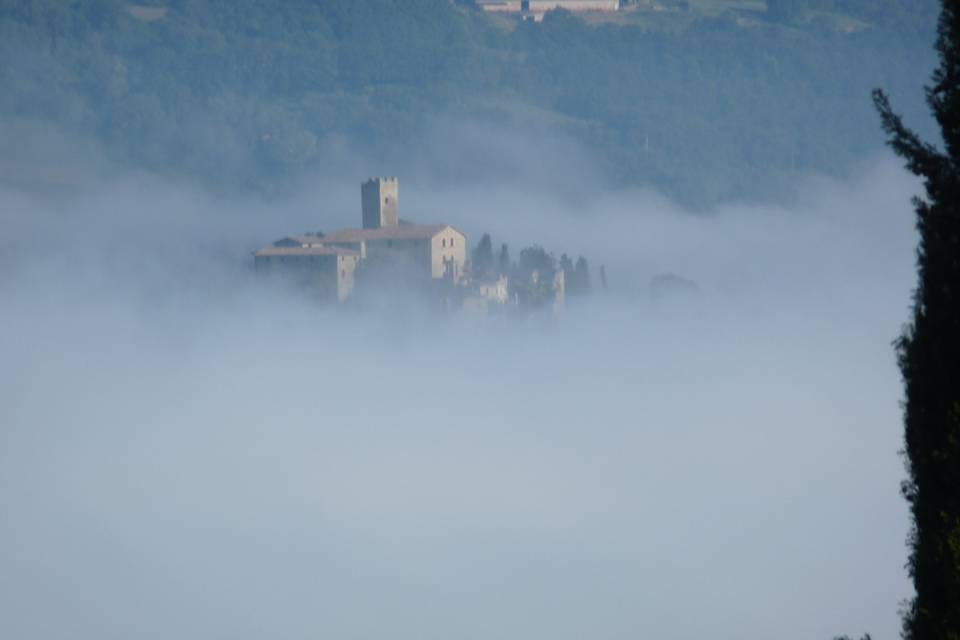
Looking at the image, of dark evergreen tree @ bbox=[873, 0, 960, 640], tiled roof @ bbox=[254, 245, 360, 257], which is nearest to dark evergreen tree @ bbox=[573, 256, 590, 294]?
tiled roof @ bbox=[254, 245, 360, 257]

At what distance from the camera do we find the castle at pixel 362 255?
3519 inches

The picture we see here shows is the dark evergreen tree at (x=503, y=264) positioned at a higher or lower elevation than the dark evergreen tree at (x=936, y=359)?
higher

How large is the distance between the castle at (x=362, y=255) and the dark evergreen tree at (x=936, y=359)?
78.4 meters

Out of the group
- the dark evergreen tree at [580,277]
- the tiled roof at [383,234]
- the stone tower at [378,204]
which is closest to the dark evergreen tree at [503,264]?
the stone tower at [378,204]

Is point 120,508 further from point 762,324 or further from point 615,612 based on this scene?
point 762,324

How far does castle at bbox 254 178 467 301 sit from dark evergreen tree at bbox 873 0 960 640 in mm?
78447

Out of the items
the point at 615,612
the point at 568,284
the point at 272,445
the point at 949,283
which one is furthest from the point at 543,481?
the point at 949,283

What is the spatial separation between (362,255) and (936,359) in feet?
261

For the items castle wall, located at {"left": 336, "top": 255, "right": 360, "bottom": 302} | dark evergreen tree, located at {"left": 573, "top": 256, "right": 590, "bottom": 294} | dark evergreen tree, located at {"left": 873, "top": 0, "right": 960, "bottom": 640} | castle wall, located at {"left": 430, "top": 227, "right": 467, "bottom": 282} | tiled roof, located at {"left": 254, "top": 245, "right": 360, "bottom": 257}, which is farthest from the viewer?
dark evergreen tree, located at {"left": 573, "top": 256, "right": 590, "bottom": 294}

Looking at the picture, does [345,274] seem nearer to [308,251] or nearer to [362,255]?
[362,255]

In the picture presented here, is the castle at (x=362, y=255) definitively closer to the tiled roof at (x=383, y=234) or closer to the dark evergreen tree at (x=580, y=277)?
the tiled roof at (x=383, y=234)

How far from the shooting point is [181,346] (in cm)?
13400

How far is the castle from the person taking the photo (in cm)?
8938

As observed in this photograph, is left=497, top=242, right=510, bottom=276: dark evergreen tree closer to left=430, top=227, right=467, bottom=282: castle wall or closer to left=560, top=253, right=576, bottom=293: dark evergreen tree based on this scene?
left=430, top=227, right=467, bottom=282: castle wall
